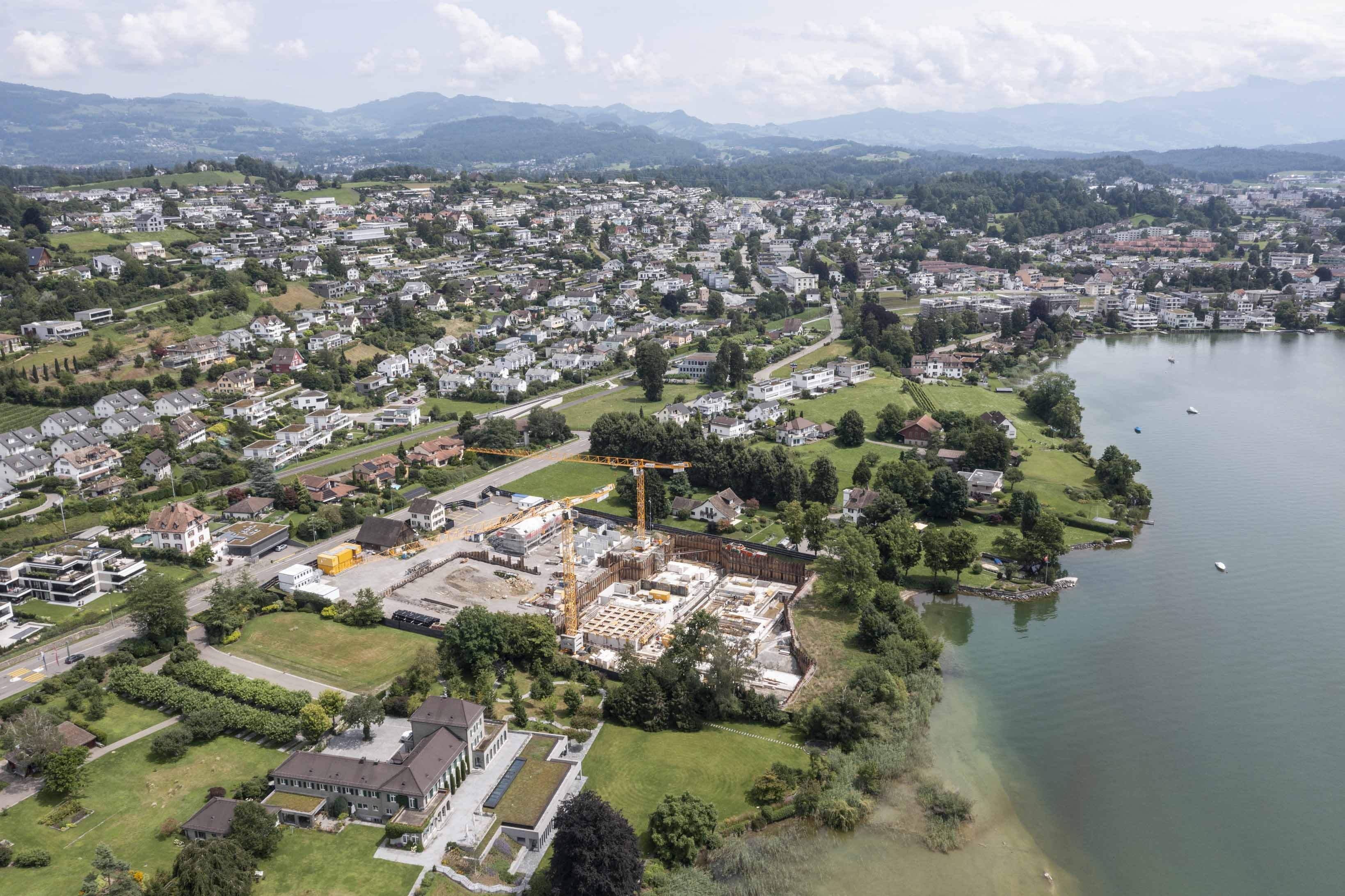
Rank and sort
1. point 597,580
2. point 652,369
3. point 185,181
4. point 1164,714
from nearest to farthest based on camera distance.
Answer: point 1164,714
point 597,580
point 652,369
point 185,181

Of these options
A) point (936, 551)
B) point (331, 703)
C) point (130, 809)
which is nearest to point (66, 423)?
point (331, 703)

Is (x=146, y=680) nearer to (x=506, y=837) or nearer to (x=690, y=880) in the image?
(x=506, y=837)

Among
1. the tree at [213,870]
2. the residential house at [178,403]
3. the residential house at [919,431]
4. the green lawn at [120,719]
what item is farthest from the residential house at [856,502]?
the residential house at [178,403]

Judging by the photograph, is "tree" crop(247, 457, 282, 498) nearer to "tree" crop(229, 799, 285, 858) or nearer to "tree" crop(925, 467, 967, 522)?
"tree" crop(229, 799, 285, 858)

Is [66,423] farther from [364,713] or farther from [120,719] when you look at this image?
[364,713]

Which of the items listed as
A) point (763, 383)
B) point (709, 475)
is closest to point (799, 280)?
point (763, 383)
